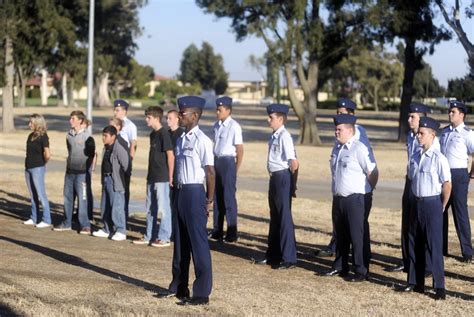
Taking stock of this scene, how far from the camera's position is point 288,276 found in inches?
425

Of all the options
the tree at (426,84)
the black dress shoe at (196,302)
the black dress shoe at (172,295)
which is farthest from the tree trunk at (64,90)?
the black dress shoe at (196,302)

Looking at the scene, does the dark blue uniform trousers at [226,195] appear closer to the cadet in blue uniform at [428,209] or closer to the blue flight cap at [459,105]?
the blue flight cap at [459,105]

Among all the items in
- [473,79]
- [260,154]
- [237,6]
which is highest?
[237,6]

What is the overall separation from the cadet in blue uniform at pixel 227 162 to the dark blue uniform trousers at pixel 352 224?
3.17m

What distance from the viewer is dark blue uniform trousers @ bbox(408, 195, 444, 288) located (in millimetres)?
9570

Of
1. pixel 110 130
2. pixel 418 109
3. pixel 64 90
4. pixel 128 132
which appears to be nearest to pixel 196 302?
pixel 418 109

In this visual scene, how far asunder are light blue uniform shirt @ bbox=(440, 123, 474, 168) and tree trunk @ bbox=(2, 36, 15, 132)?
1344 inches

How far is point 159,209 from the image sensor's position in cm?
1295

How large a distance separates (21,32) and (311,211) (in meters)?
28.8

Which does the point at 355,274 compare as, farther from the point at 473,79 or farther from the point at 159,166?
the point at 473,79

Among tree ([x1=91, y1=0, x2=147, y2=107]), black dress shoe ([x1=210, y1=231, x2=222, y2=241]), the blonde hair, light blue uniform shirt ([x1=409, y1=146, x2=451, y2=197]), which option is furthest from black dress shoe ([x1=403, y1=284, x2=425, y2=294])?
tree ([x1=91, y1=0, x2=147, y2=107])

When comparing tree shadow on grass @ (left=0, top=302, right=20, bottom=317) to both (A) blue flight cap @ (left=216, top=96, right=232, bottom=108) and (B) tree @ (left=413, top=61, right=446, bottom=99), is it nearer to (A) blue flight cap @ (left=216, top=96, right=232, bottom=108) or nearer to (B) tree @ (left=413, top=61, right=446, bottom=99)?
(A) blue flight cap @ (left=216, top=96, right=232, bottom=108)

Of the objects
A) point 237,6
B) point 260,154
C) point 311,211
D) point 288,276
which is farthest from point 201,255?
point 237,6

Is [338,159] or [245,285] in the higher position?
[338,159]
